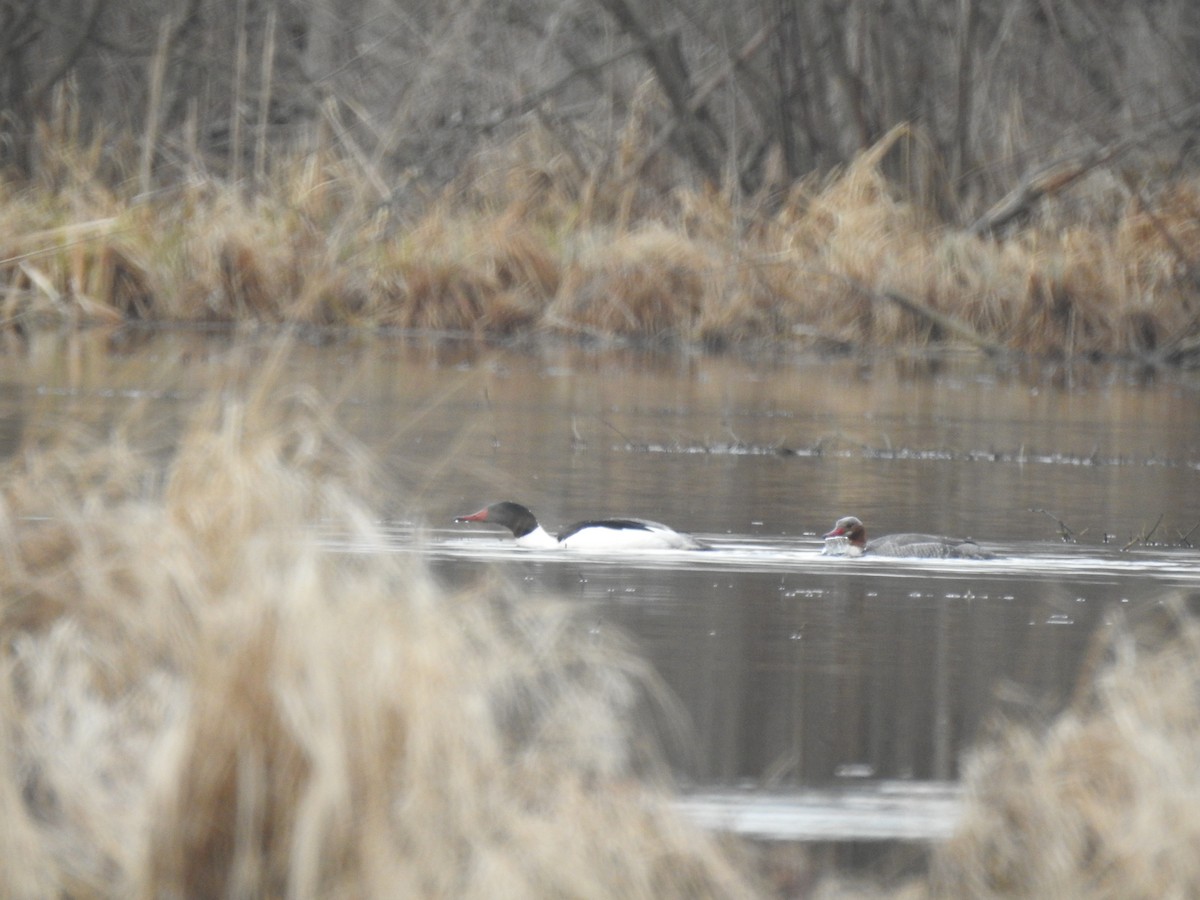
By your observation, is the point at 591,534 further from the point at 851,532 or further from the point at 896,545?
the point at 896,545

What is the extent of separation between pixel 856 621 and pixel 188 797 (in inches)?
155

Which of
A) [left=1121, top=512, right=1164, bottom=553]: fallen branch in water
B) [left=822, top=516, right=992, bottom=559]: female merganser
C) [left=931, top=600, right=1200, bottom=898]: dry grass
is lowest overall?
[left=931, top=600, right=1200, bottom=898]: dry grass

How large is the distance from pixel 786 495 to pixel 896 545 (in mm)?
2260

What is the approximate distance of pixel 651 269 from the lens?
21.6m

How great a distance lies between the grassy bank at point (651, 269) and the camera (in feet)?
68.8

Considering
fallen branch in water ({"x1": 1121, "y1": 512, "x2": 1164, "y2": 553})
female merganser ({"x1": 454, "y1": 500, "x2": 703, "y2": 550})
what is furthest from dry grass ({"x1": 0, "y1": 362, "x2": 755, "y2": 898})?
fallen branch in water ({"x1": 1121, "y1": 512, "x2": 1164, "y2": 553})

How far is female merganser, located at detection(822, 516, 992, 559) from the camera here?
931 cm

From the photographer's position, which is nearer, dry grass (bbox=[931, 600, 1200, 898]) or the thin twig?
dry grass (bbox=[931, 600, 1200, 898])

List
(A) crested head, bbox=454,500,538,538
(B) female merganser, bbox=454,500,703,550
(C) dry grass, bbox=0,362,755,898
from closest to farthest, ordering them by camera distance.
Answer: (C) dry grass, bbox=0,362,755,898, (B) female merganser, bbox=454,500,703,550, (A) crested head, bbox=454,500,538,538

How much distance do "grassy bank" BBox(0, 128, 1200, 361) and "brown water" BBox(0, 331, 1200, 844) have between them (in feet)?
2.66

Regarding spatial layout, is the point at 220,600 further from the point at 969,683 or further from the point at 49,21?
the point at 49,21

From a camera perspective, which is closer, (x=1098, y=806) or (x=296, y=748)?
(x=296, y=748)

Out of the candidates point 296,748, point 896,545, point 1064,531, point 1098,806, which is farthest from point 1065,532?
point 296,748

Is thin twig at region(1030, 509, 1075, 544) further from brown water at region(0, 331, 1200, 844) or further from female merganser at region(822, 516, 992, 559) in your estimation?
female merganser at region(822, 516, 992, 559)
